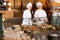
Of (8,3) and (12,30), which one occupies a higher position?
(8,3)

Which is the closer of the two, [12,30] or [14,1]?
[12,30]

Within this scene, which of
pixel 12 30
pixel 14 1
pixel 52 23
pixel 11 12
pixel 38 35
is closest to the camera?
pixel 38 35

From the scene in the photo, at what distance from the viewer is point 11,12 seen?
4902mm

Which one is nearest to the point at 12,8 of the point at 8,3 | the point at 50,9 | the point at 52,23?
the point at 8,3

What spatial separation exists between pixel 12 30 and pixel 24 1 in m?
3.11

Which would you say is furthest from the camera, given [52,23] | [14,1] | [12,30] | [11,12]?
[14,1]

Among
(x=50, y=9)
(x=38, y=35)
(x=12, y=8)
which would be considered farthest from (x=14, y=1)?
(x=38, y=35)

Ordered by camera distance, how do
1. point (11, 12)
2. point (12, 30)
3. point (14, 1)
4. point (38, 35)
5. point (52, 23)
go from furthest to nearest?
point (14, 1)
point (11, 12)
point (52, 23)
point (12, 30)
point (38, 35)

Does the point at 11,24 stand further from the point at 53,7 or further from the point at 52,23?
the point at 53,7

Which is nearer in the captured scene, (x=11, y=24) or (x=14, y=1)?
(x=11, y=24)

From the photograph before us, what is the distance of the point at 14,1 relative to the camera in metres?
5.24

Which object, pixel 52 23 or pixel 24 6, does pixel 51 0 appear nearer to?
pixel 24 6

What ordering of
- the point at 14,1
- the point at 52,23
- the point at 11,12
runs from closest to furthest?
the point at 52,23, the point at 11,12, the point at 14,1

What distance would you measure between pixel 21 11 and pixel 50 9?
84cm
